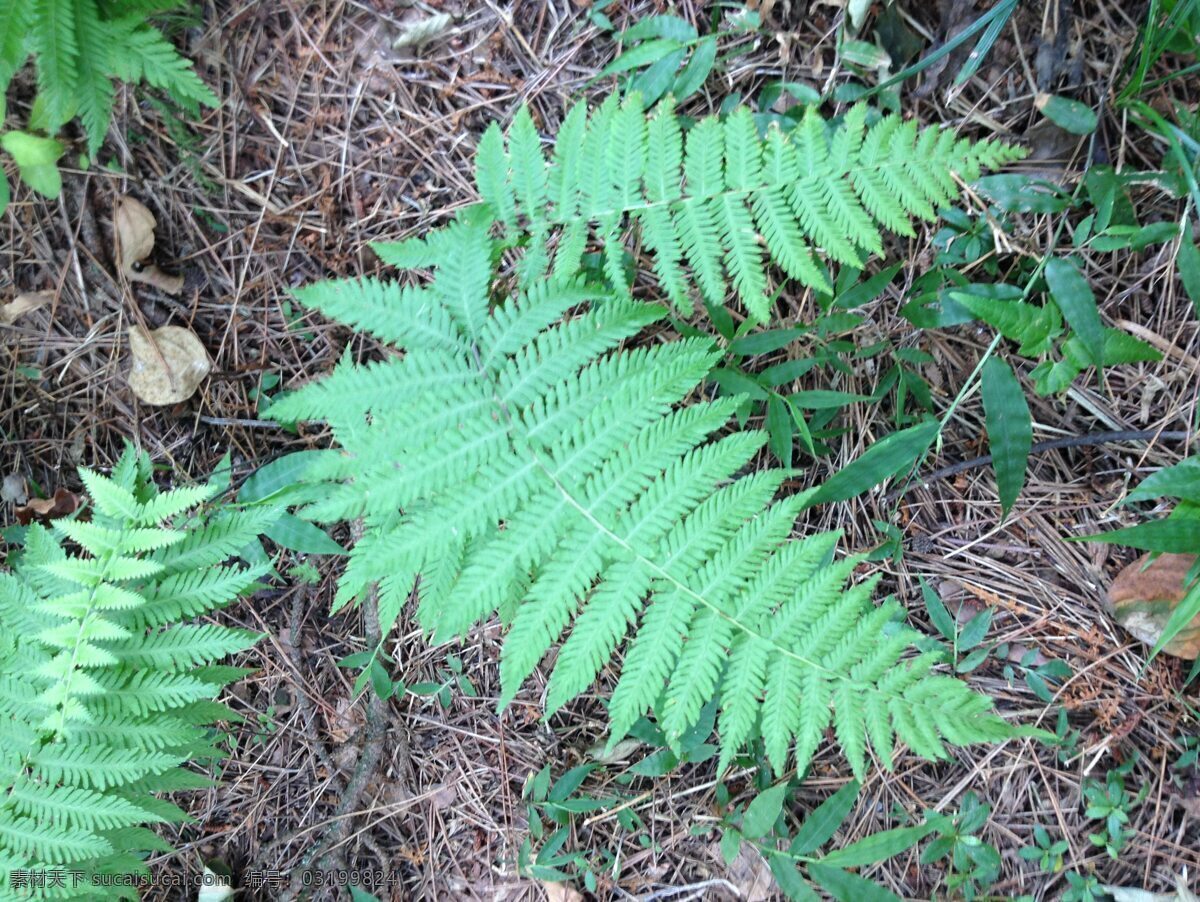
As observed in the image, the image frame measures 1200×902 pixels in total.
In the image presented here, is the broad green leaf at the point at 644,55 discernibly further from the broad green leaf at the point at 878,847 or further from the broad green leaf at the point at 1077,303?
the broad green leaf at the point at 878,847

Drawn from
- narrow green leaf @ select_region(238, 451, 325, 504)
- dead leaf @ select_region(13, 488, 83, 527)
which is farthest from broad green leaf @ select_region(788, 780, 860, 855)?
dead leaf @ select_region(13, 488, 83, 527)

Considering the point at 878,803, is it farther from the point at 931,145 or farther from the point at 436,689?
the point at 931,145

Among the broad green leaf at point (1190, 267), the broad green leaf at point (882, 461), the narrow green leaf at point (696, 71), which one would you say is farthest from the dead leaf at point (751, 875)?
the narrow green leaf at point (696, 71)

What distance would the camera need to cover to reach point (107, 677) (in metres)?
2.43

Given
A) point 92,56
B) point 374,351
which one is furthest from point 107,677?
point 92,56

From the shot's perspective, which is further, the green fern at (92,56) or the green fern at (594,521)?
the green fern at (92,56)

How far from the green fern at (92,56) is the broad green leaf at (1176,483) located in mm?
3138

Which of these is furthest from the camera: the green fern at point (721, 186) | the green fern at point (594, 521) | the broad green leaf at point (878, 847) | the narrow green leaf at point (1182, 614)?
the broad green leaf at point (878, 847)

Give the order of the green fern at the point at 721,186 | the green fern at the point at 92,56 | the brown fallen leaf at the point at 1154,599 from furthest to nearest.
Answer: the brown fallen leaf at the point at 1154,599
the green fern at the point at 92,56
the green fern at the point at 721,186

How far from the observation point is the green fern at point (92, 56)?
233cm

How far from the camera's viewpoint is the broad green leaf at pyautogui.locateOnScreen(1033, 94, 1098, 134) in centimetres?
255

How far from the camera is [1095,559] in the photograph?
2783mm

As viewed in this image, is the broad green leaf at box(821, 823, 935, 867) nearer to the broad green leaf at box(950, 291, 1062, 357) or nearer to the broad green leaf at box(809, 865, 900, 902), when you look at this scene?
the broad green leaf at box(809, 865, 900, 902)

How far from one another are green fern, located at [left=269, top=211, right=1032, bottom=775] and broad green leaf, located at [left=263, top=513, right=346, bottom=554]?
2.06 feet
